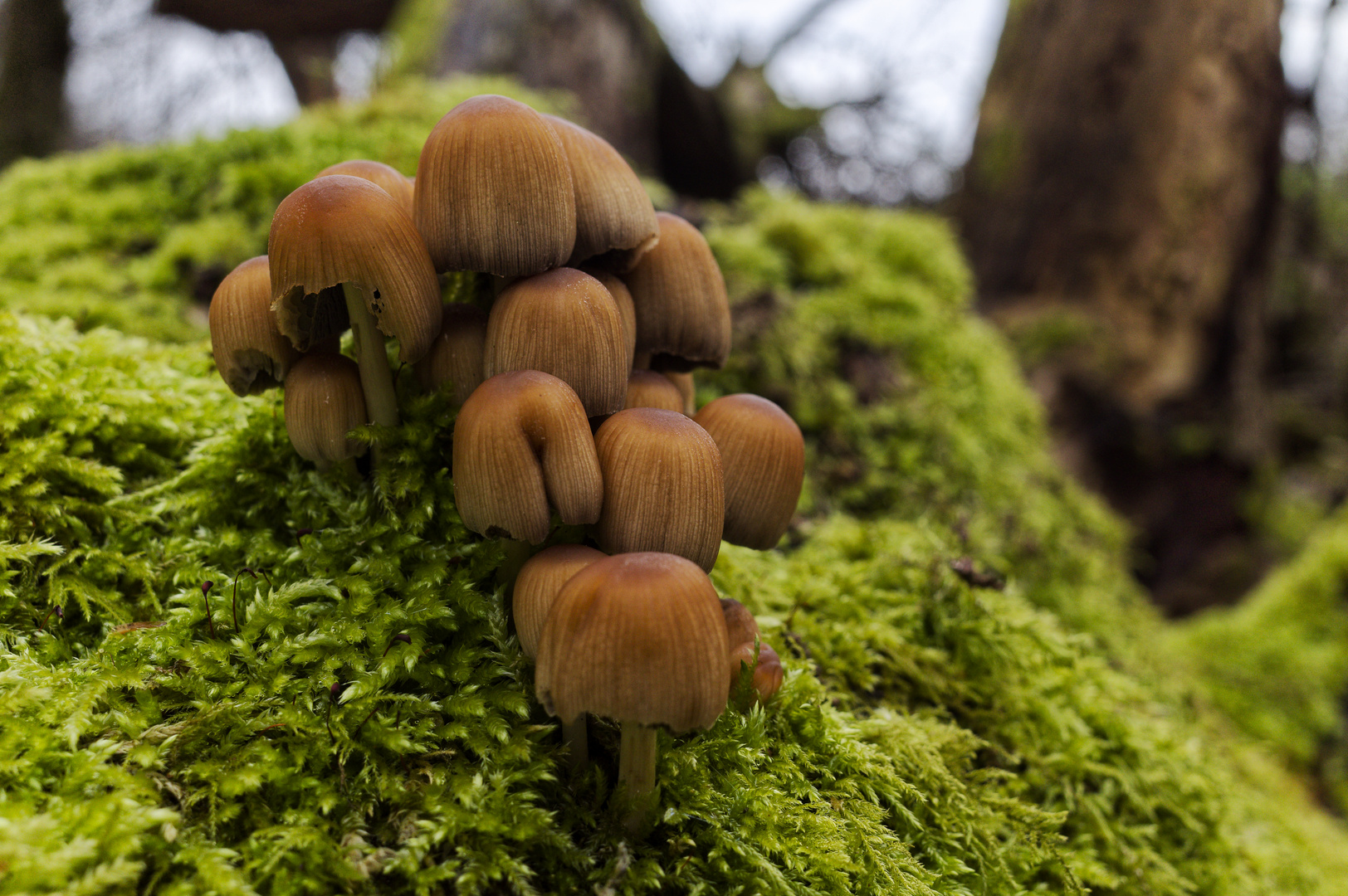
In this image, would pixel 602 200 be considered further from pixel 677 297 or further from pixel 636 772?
pixel 636 772

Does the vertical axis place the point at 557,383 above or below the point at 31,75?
below

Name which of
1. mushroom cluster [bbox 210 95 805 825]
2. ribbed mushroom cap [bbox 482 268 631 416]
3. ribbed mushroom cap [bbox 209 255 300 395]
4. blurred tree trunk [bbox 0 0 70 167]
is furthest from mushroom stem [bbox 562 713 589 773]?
blurred tree trunk [bbox 0 0 70 167]

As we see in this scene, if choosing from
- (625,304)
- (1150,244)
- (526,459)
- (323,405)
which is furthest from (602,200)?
(1150,244)

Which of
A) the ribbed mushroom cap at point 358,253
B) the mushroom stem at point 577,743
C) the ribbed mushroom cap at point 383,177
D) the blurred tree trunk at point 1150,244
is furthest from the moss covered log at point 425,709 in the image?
the blurred tree trunk at point 1150,244

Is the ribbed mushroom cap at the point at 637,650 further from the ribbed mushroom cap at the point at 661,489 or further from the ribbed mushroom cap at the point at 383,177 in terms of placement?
the ribbed mushroom cap at the point at 383,177

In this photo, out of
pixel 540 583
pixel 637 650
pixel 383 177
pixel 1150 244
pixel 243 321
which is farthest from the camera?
pixel 1150 244

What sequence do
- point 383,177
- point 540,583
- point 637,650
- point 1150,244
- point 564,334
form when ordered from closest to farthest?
point 637,650 < point 540,583 < point 564,334 < point 383,177 < point 1150,244
